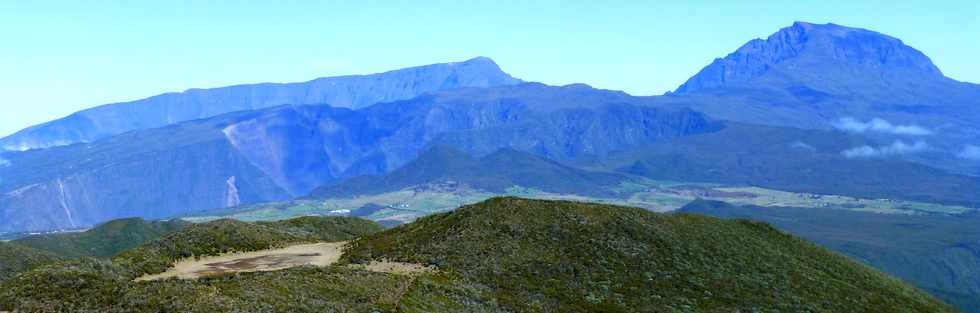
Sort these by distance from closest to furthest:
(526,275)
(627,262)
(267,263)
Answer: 1. (526,275)
2. (267,263)
3. (627,262)

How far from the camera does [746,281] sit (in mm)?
87062

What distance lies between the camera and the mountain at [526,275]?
212 ft

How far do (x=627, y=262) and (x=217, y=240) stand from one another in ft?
144

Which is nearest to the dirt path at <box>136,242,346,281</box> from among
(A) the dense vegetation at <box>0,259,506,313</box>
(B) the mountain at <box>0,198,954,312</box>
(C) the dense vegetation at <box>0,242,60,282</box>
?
(B) the mountain at <box>0,198,954,312</box>

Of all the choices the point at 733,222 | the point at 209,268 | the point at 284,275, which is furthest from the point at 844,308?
the point at 209,268

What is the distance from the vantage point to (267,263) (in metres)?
84.4

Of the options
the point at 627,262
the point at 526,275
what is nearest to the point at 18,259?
the point at 526,275

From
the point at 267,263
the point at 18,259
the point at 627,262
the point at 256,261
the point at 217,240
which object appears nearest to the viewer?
the point at 267,263

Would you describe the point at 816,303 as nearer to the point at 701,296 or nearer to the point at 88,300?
the point at 701,296

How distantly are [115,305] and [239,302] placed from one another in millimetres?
8704

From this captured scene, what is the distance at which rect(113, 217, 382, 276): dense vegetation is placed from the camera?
82.6 metres

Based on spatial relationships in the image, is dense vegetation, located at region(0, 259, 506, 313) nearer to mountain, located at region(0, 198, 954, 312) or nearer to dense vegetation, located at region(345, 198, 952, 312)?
mountain, located at region(0, 198, 954, 312)

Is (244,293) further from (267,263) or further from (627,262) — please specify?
(627,262)

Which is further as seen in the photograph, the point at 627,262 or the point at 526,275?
the point at 627,262
